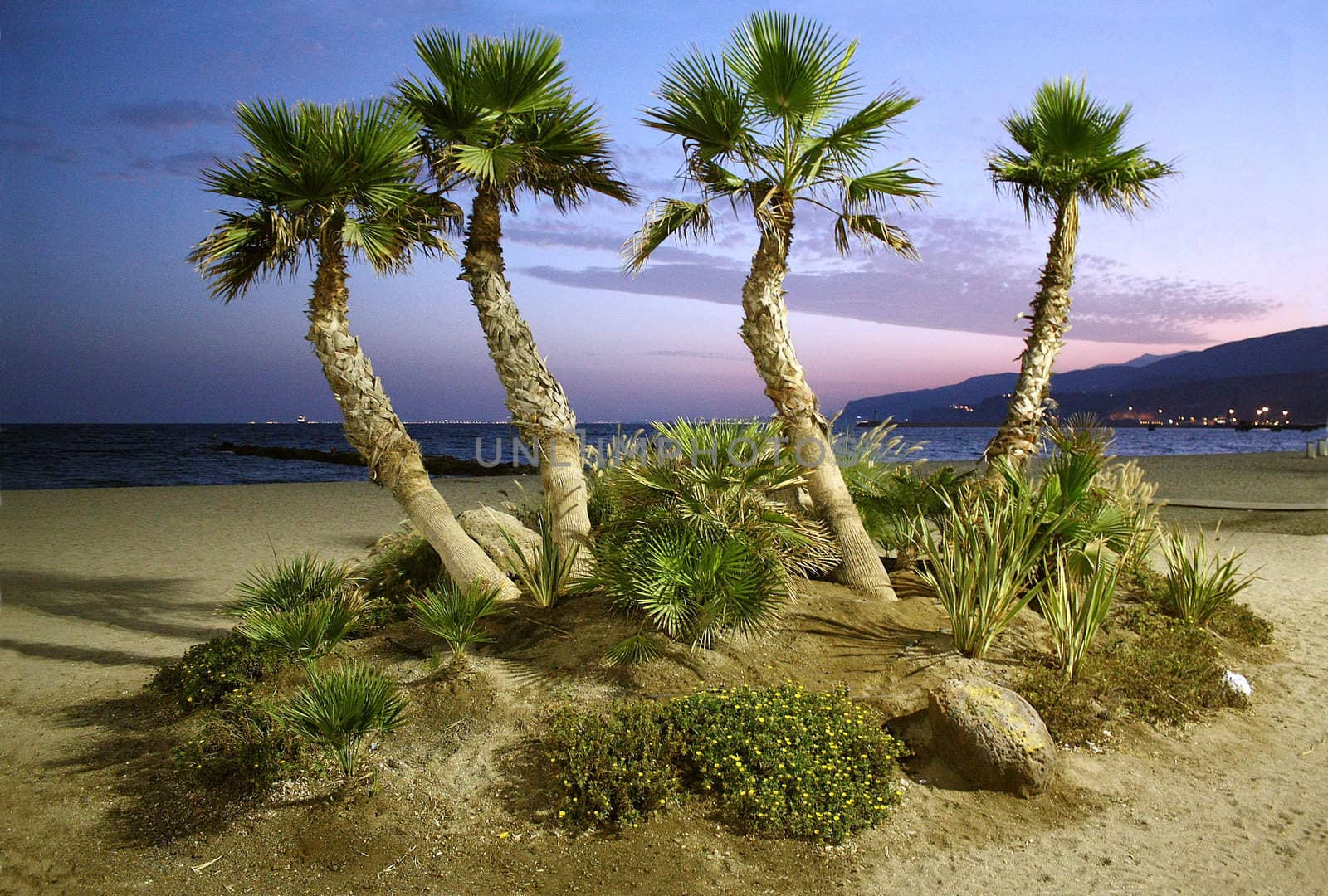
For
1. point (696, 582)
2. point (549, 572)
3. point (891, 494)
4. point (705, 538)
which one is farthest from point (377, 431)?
point (891, 494)

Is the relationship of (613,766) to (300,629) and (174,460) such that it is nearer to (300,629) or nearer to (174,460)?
(300,629)

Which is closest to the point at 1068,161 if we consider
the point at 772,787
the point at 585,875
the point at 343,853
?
the point at 772,787

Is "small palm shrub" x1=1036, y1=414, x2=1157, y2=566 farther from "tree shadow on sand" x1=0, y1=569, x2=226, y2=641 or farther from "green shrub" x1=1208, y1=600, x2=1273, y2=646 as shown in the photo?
"tree shadow on sand" x1=0, y1=569, x2=226, y2=641

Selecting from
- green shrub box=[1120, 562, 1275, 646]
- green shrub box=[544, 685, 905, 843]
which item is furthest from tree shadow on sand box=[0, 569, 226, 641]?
green shrub box=[1120, 562, 1275, 646]

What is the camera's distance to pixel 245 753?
4.82m

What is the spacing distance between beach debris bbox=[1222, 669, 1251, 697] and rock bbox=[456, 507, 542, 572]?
6195mm

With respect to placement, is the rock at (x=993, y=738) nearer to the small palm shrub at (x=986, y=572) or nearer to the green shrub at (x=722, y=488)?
the small palm shrub at (x=986, y=572)

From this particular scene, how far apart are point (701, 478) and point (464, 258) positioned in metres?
3.17

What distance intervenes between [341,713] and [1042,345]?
27.5 feet

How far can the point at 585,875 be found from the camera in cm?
396

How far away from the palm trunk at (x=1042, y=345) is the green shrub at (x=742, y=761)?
195 inches

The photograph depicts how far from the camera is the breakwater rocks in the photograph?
1252 inches

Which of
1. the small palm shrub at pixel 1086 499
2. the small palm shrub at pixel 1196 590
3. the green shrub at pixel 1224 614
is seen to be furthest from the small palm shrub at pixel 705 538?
the green shrub at pixel 1224 614

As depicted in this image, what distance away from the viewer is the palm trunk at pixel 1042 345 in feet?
29.6
